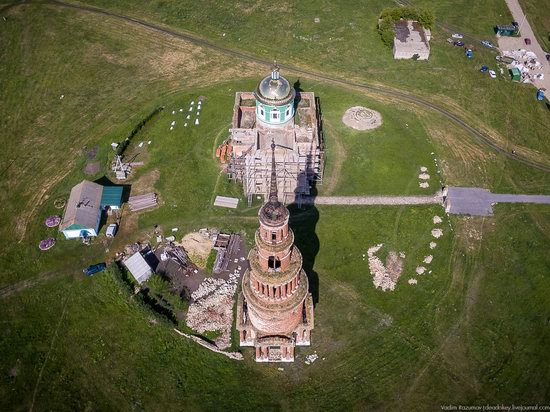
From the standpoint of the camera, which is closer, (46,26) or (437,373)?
(437,373)

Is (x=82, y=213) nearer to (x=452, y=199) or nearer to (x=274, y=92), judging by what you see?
(x=274, y=92)

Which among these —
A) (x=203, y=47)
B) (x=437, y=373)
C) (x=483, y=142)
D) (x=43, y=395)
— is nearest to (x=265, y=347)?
(x=437, y=373)

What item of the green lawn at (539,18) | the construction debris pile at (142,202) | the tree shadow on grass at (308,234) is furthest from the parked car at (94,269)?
the green lawn at (539,18)

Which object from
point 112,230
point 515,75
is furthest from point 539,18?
point 112,230

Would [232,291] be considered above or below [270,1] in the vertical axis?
below

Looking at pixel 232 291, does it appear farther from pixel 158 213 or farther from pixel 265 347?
pixel 158 213

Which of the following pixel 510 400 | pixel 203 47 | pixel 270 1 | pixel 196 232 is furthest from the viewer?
pixel 270 1

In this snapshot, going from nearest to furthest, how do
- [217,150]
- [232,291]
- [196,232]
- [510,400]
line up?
[510,400] → [232,291] → [196,232] → [217,150]
